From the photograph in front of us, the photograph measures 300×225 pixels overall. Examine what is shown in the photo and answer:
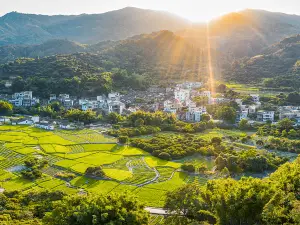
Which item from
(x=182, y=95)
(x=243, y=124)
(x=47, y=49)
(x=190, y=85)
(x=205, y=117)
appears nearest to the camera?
(x=243, y=124)

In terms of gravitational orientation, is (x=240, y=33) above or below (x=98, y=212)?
above

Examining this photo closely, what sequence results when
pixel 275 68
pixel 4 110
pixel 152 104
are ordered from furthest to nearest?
pixel 275 68 < pixel 152 104 < pixel 4 110

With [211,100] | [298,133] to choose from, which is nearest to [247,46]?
[211,100]

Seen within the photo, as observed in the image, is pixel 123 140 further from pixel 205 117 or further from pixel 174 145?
pixel 205 117

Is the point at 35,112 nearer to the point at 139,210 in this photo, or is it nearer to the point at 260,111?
the point at 260,111

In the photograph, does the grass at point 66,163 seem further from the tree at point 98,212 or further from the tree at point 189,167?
the tree at point 98,212

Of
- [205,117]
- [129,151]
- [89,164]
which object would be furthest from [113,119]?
[89,164]

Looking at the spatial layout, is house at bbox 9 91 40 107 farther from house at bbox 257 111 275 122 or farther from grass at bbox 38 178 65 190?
house at bbox 257 111 275 122

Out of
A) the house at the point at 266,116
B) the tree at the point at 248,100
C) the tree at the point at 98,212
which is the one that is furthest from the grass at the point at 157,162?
the tree at the point at 248,100
